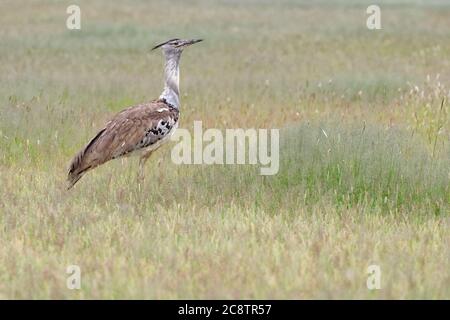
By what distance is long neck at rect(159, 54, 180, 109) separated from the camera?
9414 millimetres

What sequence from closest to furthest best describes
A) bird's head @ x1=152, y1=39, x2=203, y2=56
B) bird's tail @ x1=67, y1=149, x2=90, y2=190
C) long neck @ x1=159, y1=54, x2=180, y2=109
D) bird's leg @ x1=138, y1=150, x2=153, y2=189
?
bird's tail @ x1=67, y1=149, x2=90, y2=190 < bird's leg @ x1=138, y1=150, x2=153, y2=189 < long neck @ x1=159, y1=54, x2=180, y2=109 < bird's head @ x1=152, y1=39, x2=203, y2=56

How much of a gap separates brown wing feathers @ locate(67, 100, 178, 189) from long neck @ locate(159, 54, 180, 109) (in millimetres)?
172

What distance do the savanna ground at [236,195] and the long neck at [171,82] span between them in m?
0.70

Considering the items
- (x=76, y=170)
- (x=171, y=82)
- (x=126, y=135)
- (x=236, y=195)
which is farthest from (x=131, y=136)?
(x=236, y=195)

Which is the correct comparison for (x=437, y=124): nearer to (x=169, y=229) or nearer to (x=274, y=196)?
(x=274, y=196)

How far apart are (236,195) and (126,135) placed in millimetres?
1239

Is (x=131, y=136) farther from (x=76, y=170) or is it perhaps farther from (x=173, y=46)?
(x=173, y=46)

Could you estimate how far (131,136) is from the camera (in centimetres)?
888

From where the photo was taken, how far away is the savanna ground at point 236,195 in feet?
19.5

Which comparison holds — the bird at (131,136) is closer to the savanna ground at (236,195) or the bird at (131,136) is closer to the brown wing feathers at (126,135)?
the brown wing feathers at (126,135)

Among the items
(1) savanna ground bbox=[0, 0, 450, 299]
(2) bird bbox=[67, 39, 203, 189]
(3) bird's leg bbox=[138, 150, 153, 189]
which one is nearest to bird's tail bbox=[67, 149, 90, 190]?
(2) bird bbox=[67, 39, 203, 189]

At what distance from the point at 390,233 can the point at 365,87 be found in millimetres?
8188

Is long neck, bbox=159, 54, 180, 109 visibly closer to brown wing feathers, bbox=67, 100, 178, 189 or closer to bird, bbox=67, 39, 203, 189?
bird, bbox=67, 39, 203, 189


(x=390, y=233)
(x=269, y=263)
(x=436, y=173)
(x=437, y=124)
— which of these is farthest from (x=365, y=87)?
(x=269, y=263)
